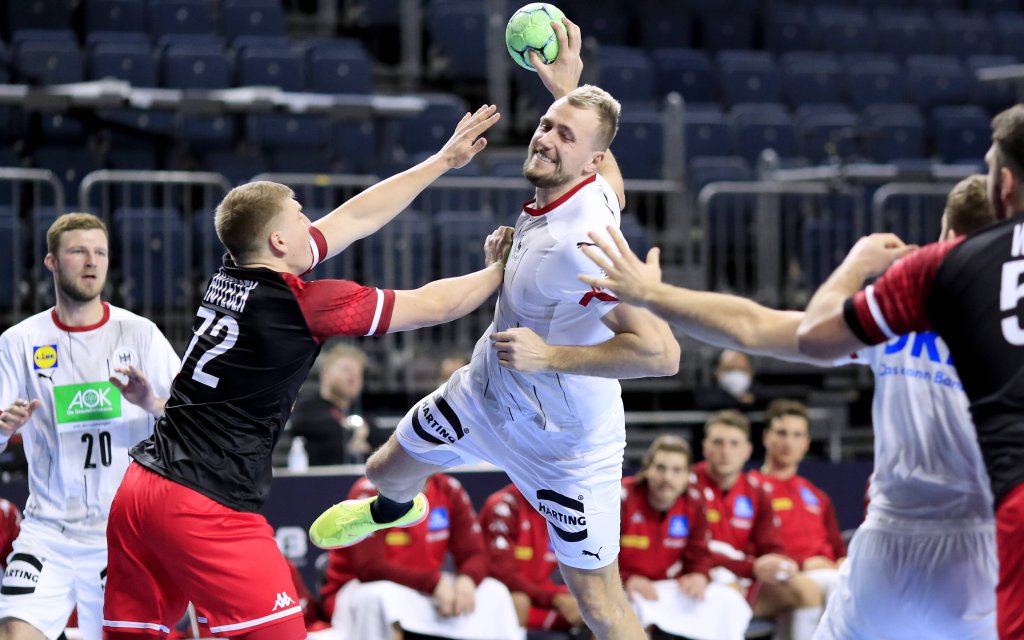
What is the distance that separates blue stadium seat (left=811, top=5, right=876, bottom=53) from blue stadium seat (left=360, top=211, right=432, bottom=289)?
8.81 m

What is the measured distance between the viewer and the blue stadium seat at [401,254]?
12.3 metres

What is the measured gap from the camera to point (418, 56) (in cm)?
1708

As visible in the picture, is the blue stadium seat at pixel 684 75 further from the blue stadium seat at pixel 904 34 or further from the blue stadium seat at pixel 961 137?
the blue stadium seat at pixel 904 34

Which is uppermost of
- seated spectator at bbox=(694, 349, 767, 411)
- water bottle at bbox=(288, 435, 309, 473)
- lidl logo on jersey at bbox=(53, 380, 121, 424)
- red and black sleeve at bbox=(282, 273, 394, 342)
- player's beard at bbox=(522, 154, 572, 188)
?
player's beard at bbox=(522, 154, 572, 188)

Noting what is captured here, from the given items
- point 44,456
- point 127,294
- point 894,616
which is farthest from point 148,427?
point 127,294

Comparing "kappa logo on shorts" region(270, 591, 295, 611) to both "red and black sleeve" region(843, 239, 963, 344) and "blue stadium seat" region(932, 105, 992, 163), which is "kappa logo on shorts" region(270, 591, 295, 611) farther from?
"blue stadium seat" region(932, 105, 992, 163)

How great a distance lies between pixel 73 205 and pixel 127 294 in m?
1.58

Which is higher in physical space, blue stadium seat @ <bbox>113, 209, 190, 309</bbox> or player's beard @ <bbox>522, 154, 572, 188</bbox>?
player's beard @ <bbox>522, 154, 572, 188</bbox>

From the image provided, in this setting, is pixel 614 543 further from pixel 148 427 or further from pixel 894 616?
pixel 148 427

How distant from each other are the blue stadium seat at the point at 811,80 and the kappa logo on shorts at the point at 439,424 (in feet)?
42.2

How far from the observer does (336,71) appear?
50.2 ft

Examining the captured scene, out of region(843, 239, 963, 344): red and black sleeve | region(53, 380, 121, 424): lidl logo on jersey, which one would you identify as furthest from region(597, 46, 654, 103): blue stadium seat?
region(843, 239, 963, 344): red and black sleeve

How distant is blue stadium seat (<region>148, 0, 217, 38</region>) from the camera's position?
50.8ft

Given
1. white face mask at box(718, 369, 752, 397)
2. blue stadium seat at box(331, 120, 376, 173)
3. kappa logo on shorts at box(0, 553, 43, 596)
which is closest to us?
kappa logo on shorts at box(0, 553, 43, 596)
